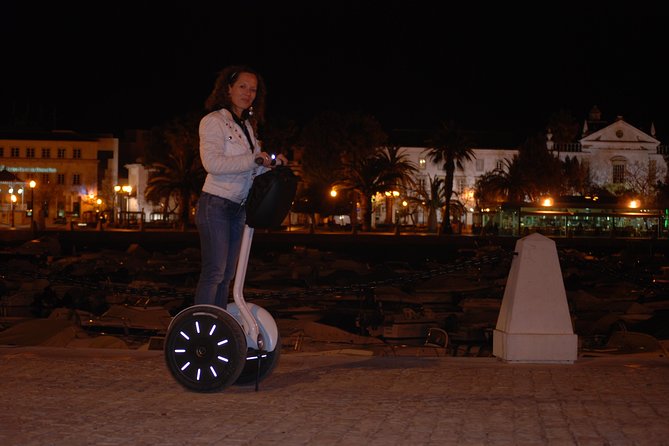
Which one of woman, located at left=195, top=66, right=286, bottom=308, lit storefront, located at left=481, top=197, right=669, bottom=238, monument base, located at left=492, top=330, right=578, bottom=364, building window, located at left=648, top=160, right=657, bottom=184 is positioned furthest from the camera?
building window, located at left=648, top=160, right=657, bottom=184

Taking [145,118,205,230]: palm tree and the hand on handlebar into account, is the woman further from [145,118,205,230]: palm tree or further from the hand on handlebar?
[145,118,205,230]: palm tree

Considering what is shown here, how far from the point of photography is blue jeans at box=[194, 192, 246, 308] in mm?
7234

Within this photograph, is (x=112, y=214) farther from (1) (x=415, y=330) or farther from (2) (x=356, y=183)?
(1) (x=415, y=330)

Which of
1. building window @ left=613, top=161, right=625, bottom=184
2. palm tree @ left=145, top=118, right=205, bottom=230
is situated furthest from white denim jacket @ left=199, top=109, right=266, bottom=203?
building window @ left=613, top=161, right=625, bottom=184

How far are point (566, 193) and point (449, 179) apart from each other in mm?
27728

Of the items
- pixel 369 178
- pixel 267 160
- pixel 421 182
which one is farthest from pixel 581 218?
pixel 267 160

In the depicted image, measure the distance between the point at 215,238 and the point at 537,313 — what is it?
353 cm

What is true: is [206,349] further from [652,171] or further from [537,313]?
[652,171]

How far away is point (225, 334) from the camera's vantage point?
23.0ft

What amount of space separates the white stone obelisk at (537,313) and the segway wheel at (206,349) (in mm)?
3122

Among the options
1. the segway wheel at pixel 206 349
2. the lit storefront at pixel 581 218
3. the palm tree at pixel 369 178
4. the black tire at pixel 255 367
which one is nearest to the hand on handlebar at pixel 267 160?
the segway wheel at pixel 206 349

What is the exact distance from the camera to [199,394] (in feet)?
23.1

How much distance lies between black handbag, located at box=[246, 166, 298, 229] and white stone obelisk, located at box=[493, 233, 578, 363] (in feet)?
9.78

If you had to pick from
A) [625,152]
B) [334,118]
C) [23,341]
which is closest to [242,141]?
[23,341]
